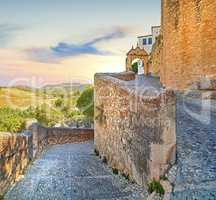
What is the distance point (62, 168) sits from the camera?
40.2 ft

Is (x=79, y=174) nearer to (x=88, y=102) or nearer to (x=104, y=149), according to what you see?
(x=104, y=149)

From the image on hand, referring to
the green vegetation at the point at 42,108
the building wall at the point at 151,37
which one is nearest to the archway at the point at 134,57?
the green vegetation at the point at 42,108

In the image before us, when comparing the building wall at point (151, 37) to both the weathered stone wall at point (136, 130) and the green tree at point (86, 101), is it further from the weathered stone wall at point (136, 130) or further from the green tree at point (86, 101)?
the weathered stone wall at point (136, 130)

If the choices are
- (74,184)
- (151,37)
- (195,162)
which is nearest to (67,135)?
(74,184)

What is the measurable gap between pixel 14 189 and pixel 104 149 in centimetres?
452

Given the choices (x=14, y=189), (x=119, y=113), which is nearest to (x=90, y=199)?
(x=14, y=189)

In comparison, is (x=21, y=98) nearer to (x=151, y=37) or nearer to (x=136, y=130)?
(x=151, y=37)

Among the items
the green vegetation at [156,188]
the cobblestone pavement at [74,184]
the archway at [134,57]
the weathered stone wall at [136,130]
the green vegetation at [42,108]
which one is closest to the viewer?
the green vegetation at [156,188]

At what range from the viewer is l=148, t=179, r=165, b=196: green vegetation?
260 inches

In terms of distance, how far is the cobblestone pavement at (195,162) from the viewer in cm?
584

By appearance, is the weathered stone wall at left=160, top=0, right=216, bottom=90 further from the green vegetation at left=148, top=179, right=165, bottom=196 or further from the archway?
the green vegetation at left=148, top=179, right=165, bottom=196

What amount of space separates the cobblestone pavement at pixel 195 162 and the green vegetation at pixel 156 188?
1.15ft

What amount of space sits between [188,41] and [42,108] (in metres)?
22.5

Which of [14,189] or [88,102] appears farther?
[88,102]
